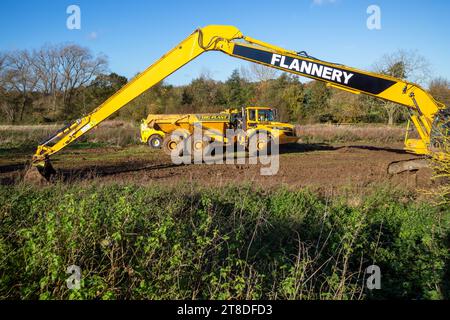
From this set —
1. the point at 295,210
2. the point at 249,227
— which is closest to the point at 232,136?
the point at 295,210

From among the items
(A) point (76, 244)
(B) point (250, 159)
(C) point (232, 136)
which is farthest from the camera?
(C) point (232, 136)

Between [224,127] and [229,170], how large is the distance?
14.2ft

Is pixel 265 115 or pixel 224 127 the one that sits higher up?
pixel 265 115

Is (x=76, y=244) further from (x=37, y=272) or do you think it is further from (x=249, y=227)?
(x=249, y=227)

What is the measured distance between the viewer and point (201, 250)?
13.9 feet

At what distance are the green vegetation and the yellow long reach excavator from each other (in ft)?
12.0

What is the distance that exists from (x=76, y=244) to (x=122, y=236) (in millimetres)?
493

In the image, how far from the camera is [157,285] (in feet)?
12.3
